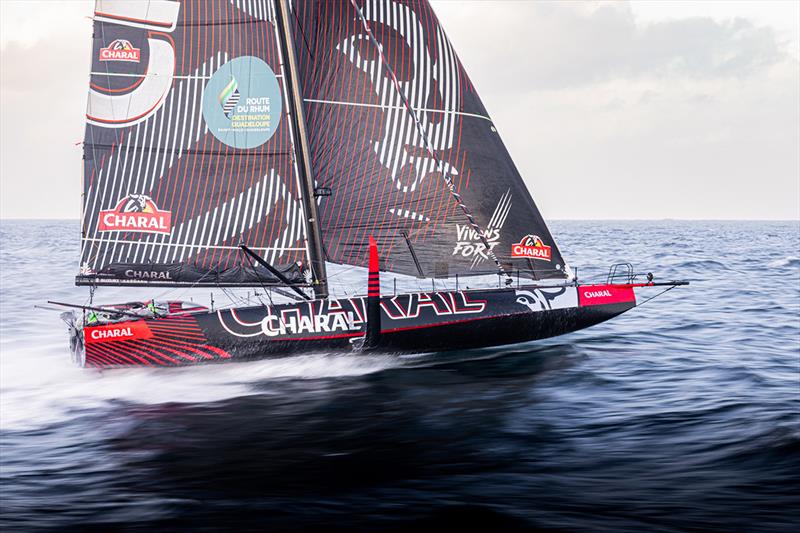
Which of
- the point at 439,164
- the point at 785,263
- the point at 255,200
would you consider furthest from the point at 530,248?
the point at 785,263

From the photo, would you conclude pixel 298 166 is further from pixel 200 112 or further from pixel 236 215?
pixel 200 112

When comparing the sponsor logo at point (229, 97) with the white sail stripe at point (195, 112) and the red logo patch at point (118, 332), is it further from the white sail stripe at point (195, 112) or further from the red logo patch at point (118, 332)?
the red logo patch at point (118, 332)

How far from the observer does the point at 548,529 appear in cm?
680

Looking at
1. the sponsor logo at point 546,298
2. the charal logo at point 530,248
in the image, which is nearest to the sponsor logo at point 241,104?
the charal logo at point 530,248

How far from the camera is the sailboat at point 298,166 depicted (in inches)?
524

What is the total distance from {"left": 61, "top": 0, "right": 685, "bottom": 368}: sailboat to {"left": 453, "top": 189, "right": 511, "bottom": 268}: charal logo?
0.03 metres

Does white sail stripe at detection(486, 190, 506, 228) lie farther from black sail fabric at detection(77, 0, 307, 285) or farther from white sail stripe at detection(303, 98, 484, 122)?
black sail fabric at detection(77, 0, 307, 285)

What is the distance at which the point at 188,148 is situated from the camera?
13.5 metres

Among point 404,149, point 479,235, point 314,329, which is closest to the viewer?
point 314,329

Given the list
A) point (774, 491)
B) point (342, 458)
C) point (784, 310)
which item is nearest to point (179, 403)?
→ point (342, 458)

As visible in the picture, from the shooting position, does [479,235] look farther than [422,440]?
Yes

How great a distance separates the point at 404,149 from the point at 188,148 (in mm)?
3911

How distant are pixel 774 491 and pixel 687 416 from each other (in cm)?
246

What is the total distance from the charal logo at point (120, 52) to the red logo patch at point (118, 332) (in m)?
4.69
